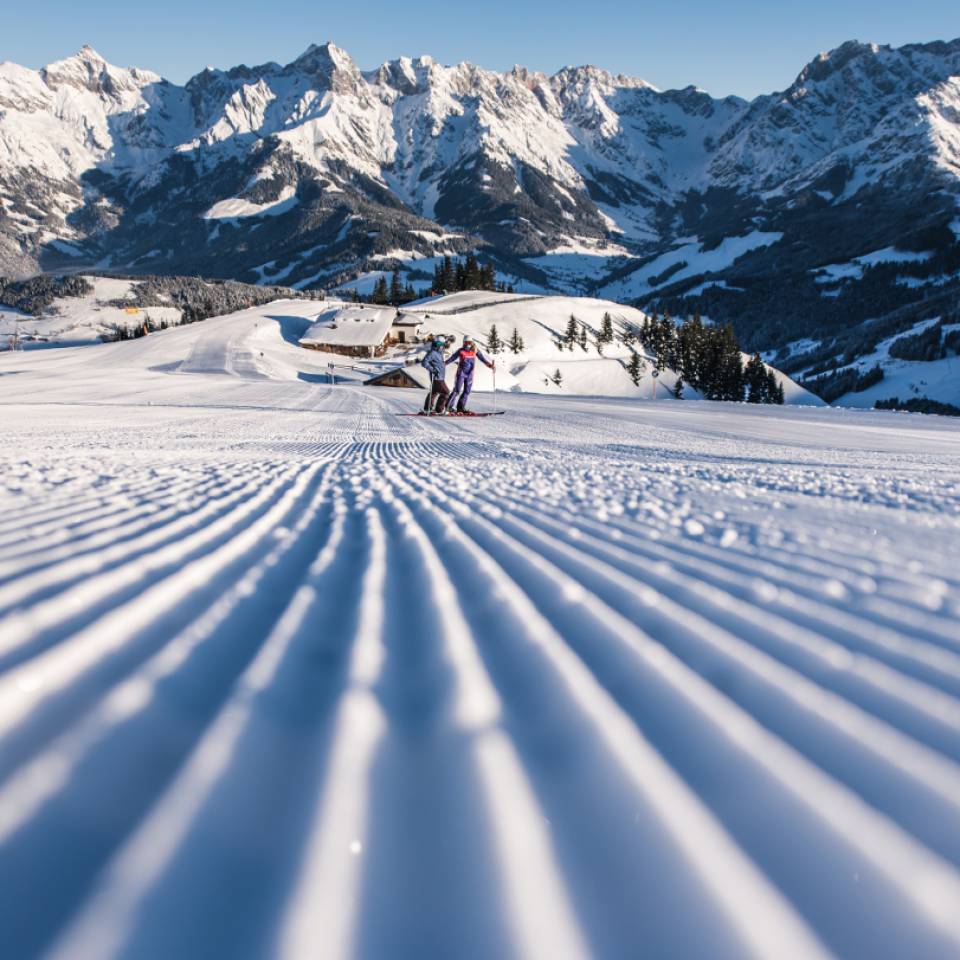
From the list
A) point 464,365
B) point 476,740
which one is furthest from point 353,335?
point 476,740

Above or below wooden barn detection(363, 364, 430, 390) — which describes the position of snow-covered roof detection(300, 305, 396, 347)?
above

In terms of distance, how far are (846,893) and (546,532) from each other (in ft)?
8.88

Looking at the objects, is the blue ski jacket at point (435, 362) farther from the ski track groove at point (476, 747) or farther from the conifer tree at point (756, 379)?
the conifer tree at point (756, 379)

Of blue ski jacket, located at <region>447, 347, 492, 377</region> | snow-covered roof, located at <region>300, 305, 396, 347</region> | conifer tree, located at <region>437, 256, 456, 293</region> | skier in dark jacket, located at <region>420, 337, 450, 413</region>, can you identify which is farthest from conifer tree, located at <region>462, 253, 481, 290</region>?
blue ski jacket, located at <region>447, 347, 492, 377</region>

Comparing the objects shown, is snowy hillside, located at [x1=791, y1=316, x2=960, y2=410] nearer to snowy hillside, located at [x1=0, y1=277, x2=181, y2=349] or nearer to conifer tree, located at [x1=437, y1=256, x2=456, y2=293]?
conifer tree, located at [x1=437, y1=256, x2=456, y2=293]

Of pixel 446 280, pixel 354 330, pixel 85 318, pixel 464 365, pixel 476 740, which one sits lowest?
pixel 476 740

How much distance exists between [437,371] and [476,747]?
14.4 metres

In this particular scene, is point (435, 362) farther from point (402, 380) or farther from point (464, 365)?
point (402, 380)

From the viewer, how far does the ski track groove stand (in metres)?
0.91

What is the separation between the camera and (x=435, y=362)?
15.0 meters

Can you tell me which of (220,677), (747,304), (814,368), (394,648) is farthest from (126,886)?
(747,304)

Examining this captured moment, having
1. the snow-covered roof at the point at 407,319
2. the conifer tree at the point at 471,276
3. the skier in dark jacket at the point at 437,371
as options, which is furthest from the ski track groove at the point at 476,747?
the conifer tree at the point at 471,276

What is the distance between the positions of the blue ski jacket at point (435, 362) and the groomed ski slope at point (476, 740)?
11570 mm

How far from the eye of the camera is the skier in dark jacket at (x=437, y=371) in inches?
574
